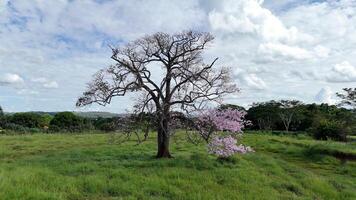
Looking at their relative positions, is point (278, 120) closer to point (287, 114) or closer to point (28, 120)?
point (287, 114)

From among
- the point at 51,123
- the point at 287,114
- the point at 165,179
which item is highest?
the point at 287,114

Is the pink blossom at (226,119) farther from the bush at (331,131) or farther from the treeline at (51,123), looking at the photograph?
the bush at (331,131)

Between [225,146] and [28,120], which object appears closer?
[225,146]

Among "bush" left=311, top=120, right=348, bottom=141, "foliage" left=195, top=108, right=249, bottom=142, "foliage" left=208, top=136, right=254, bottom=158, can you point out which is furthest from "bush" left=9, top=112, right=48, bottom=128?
"foliage" left=208, top=136, right=254, bottom=158

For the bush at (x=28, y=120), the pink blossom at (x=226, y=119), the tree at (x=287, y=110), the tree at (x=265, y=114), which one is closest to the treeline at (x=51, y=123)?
the bush at (x=28, y=120)

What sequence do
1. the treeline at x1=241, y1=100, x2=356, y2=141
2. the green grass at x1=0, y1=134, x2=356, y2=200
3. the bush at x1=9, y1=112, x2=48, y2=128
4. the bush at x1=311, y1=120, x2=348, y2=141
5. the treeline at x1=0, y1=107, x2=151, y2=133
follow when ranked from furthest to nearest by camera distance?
the treeline at x1=241, y1=100, x2=356, y2=141 < the bush at x1=9, y1=112, x2=48, y2=128 < the treeline at x1=0, y1=107, x2=151, y2=133 < the bush at x1=311, y1=120, x2=348, y2=141 < the green grass at x1=0, y1=134, x2=356, y2=200

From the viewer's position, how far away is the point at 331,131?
129 ft

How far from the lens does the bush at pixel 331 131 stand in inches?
1471

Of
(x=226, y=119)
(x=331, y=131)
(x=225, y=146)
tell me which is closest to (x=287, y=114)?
(x=331, y=131)

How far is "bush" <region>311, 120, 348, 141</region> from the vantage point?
37.4 meters

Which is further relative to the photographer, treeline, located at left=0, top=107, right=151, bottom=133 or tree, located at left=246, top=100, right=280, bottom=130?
tree, located at left=246, top=100, right=280, bottom=130

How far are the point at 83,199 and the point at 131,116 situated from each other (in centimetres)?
788

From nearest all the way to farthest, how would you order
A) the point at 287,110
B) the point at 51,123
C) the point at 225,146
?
the point at 225,146 < the point at 51,123 < the point at 287,110

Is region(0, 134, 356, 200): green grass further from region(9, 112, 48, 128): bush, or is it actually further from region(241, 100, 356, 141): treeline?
region(241, 100, 356, 141): treeline
